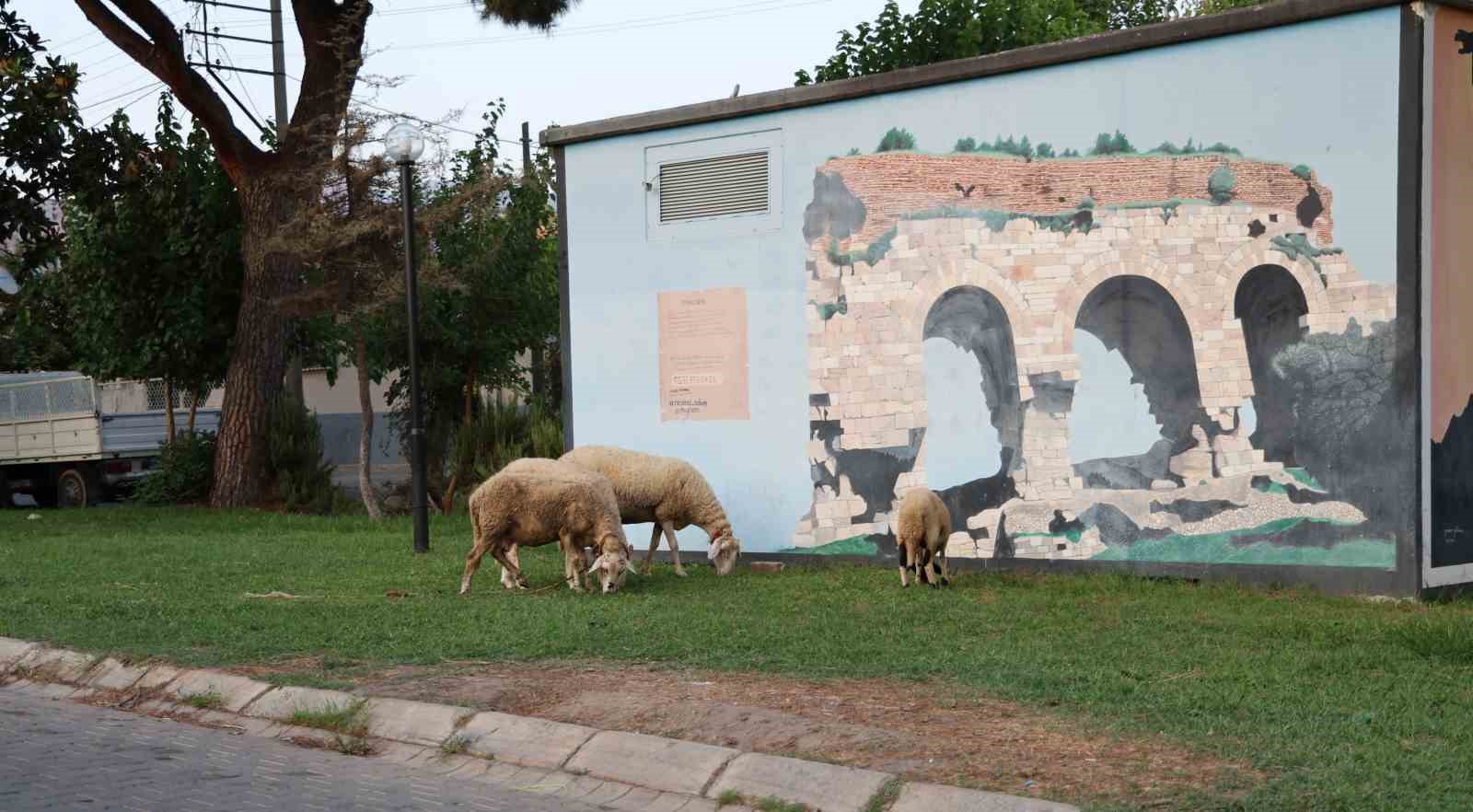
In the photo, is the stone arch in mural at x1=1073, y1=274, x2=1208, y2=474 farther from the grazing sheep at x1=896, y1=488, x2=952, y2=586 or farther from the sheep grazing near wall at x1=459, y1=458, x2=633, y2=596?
the sheep grazing near wall at x1=459, y1=458, x2=633, y2=596

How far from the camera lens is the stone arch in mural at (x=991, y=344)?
13.8 m

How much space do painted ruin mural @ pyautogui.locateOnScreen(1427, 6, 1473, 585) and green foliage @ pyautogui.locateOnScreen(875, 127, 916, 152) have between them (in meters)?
4.49

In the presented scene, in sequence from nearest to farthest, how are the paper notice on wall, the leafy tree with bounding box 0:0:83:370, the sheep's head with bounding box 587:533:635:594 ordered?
the sheep's head with bounding box 587:533:635:594 < the paper notice on wall < the leafy tree with bounding box 0:0:83:370

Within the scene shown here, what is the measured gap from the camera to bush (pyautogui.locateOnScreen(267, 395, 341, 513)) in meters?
25.2

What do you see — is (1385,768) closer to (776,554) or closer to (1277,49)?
(1277,49)

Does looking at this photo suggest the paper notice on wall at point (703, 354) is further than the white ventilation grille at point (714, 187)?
Yes

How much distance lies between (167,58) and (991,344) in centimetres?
1523

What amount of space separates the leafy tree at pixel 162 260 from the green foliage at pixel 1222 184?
17.8 metres

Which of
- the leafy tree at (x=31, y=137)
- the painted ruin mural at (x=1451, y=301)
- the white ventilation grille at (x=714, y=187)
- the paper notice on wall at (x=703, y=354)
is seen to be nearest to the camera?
the painted ruin mural at (x=1451, y=301)

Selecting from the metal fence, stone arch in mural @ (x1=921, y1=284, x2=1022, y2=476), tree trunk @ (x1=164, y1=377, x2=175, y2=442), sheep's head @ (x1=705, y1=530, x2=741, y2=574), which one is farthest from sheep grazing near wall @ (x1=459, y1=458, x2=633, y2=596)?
the metal fence

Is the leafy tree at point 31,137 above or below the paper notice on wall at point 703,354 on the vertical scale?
above

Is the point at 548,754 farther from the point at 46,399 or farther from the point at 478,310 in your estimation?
the point at 46,399

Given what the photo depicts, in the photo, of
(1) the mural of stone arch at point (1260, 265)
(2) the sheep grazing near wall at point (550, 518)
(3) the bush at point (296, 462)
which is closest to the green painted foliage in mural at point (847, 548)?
(2) the sheep grazing near wall at point (550, 518)

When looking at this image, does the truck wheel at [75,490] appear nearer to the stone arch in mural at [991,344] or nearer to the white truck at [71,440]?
the white truck at [71,440]
